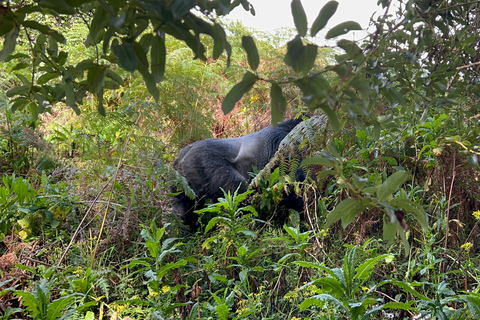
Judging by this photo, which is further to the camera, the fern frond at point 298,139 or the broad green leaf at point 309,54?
the fern frond at point 298,139

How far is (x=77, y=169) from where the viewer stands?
291 centimetres

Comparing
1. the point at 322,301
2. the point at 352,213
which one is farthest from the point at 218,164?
the point at 352,213

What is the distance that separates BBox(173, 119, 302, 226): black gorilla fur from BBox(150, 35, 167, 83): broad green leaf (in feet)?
6.70

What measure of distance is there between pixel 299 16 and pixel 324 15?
0.06m

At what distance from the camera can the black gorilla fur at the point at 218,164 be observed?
2926 millimetres

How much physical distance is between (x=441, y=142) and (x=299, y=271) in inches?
38.9

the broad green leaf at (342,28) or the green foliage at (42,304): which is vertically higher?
the broad green leaf at (342,28)

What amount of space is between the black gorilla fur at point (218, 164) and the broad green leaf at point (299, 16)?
2090 mm

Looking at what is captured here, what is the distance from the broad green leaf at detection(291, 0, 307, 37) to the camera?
709 millimetres

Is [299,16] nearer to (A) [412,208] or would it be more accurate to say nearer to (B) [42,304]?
(A) [412,208]

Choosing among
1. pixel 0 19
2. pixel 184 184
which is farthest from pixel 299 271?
pixel 0 19

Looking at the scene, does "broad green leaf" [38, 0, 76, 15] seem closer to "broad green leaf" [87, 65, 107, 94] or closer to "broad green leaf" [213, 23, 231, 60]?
"broad green leaf" [87, 65, 107, 94]

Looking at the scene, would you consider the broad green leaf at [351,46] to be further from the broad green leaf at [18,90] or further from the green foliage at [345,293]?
the green foliage at [345,293]

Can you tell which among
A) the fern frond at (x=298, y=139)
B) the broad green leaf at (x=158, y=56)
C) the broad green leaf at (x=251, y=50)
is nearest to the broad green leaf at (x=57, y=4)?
the broad green leaf at (x=158, y=56)
